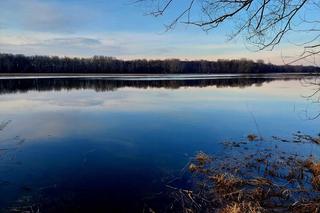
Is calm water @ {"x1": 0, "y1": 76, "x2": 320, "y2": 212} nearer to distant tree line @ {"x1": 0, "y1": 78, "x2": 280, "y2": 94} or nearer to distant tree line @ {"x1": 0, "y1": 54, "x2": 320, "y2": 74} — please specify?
distant tree line @ {"x1": 0, "y1": 78, "x2": 280, "y2": 94}

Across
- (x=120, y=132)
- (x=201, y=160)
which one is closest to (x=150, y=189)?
(x=201, y=160)

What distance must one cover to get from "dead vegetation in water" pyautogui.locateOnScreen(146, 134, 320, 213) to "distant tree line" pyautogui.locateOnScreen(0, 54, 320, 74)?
251 feet

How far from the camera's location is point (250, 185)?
5.75 meters

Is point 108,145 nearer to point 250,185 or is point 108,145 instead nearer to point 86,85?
point 250,185

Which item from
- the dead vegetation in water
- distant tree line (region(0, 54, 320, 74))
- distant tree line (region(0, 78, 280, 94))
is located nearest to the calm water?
the dead vegetation in water

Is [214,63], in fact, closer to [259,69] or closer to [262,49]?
[259,69]

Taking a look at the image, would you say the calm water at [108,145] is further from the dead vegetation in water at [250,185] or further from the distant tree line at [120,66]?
the distant tree line at [120,66]

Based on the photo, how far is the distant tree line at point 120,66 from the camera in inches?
3201

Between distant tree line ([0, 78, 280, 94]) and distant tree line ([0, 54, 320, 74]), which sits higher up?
distant tree line ([0, 54, 320, 74])

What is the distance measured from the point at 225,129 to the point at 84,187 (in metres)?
6.16

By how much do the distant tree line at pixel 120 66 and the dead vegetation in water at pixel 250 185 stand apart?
76.6 m

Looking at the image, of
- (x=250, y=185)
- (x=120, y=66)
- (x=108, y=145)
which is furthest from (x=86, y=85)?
(x=120, y=66)

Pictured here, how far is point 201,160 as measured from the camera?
7.07m

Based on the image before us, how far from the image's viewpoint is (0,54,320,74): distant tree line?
81312mm
